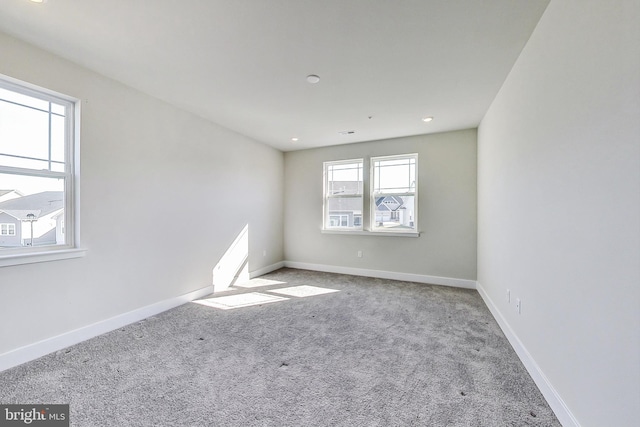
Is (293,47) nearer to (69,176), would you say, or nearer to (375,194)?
(69,176)

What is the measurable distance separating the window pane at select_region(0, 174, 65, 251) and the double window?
388cm

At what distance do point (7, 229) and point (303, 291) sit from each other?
3.16 m

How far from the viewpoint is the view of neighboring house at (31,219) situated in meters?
2.05

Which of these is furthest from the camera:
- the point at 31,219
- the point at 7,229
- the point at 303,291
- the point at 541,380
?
the point at 303,291

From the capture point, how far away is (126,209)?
275 cm

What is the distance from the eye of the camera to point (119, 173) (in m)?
2.67

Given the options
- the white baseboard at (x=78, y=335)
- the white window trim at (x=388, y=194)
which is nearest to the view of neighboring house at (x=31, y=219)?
the white baseboard at (x=78, y=335)

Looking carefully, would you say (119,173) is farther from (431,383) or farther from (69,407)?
(431,383)

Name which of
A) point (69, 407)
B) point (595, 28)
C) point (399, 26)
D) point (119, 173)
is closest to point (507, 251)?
point (595, 28)

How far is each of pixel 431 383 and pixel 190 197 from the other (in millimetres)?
3359

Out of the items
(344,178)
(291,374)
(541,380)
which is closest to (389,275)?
(344,178)

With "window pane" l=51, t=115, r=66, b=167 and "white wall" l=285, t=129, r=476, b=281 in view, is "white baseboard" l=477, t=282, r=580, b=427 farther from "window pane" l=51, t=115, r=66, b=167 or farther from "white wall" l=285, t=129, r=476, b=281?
"window pane" l=51, t=115, r=66, b=167

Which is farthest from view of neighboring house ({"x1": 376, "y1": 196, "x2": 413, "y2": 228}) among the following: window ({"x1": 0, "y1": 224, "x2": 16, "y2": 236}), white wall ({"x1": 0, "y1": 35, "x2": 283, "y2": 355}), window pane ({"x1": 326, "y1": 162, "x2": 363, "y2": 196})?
window ({"x1": 0, "y1": 224, "x2": 16, "y2": 236})

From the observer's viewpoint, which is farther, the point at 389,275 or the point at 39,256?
the point at 389,275
